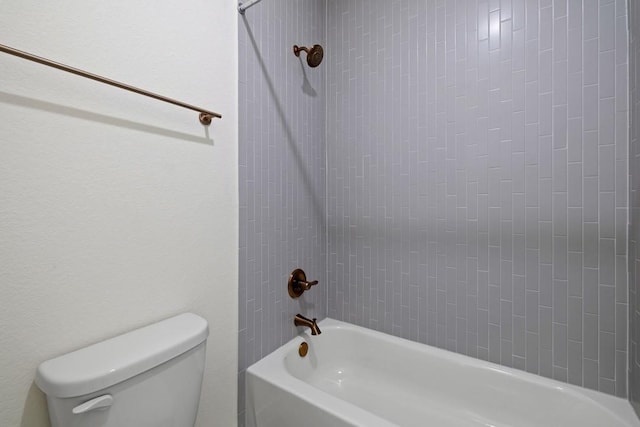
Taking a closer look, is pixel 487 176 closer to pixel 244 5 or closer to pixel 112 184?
pixel 244 5

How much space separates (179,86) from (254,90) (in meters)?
0.37

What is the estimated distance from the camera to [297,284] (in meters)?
1.53

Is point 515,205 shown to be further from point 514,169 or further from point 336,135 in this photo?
point 336,135

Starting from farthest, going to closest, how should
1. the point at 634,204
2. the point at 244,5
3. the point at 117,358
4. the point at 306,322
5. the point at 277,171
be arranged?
the point at 306,322 → the point at 277,171 → the point at 244,5 → the point at 634,204 → the point at 117,358

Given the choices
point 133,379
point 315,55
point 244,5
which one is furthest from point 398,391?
point 244,5

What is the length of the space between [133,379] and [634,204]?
5.67ft

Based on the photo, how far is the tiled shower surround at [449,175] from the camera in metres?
1.11

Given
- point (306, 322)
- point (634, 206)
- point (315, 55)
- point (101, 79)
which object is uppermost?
point (315, 55)

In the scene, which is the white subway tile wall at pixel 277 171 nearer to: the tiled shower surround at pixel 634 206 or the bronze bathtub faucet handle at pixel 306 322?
the bronze bathtub faucet handle at pixel 306 322

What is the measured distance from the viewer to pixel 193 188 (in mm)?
1024

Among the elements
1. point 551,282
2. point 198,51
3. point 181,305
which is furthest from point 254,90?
point 551,282

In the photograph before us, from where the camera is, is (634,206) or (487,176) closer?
(634,206)

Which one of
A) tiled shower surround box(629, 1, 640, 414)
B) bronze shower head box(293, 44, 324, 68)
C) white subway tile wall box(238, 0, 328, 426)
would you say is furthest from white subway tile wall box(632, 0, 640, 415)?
white subway tile wall box(238, 0, 328, 426)

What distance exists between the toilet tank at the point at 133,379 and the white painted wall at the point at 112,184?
0.08 m
